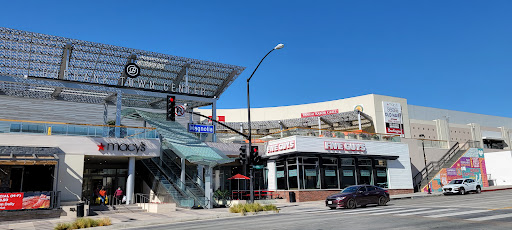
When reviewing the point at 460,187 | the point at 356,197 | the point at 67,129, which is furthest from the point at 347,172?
the point at 67,129

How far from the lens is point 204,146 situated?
3269cm

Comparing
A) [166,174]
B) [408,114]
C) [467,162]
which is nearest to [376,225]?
[166,174]

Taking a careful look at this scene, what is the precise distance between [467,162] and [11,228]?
4589 cm

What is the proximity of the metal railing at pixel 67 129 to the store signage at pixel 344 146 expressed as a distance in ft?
49.8

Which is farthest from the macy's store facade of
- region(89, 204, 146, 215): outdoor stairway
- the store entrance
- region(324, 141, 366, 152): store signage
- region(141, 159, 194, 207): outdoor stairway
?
the store entrance

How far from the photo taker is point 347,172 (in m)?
35.2

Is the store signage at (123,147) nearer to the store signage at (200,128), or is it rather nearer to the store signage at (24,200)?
the store signage at (24,200)

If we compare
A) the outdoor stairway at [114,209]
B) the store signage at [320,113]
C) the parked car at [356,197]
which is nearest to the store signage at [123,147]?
the outdoor stairway at [114,209]

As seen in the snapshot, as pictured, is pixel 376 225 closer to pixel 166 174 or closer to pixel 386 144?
pixel 166 174

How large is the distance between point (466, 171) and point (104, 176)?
40040 mm

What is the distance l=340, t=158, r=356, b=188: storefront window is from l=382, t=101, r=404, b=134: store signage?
18.6 m

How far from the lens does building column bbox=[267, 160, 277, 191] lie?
34375 mm

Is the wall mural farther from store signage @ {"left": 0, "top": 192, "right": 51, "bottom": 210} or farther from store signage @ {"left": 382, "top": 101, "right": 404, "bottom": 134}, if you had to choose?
store signage @ {"left": 0, "top": 192, "right": 51, "bottom": 210}

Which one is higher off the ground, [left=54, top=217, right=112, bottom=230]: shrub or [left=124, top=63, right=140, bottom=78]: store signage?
[left=124, top=63, right=140, bottom=78]: store signage
